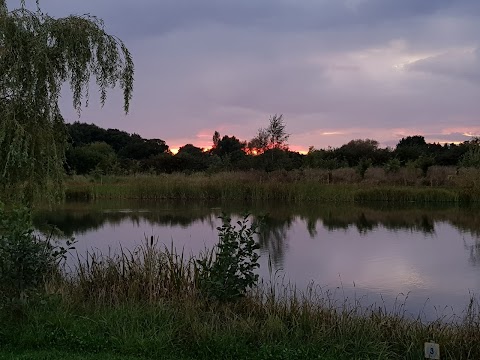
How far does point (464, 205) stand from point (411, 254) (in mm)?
14840

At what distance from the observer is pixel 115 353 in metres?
4.69

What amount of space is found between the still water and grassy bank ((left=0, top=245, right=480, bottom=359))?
150 cm

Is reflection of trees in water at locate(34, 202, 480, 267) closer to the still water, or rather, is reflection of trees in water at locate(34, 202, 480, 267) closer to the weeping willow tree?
the still water

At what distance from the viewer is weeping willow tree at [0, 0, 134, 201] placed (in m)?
6.86

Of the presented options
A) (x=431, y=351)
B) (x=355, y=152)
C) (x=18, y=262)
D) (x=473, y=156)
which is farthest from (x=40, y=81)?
(x=355, y=152)

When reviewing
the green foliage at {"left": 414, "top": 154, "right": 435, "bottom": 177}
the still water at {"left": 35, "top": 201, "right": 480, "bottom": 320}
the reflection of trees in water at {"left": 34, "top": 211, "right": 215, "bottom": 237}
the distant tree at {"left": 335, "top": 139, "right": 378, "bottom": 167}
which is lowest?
the still water at {"left": 35, "top": 201, "right": 480, "bottom": 320}

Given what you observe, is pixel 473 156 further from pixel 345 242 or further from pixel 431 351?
pixel 431 351

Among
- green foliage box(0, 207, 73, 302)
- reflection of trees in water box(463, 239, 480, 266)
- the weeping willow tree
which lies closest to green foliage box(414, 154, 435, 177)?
reflection of trees in water box(463, 239, 480, 266)

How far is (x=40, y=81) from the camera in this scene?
23.2 feet

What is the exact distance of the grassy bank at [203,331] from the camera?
15.5 ft

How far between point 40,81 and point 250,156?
3375 cm

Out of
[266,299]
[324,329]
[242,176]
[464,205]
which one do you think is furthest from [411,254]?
[242,176]

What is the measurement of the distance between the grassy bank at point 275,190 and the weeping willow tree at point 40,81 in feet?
68.0

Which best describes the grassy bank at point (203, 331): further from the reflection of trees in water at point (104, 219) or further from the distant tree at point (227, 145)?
the distant tree at point (227, 145)
